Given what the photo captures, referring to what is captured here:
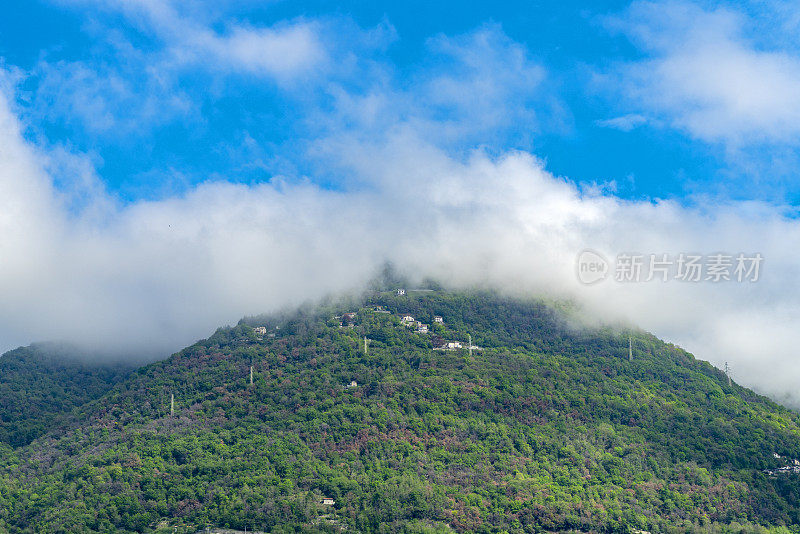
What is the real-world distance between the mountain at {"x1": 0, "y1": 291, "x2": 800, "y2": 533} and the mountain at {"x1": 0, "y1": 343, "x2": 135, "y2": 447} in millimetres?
4882

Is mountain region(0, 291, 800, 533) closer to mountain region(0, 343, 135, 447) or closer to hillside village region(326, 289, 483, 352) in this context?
hillside village region(326, 289, 483, 352)

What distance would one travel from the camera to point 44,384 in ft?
390

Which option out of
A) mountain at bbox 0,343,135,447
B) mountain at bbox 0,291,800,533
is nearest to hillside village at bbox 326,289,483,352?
mountain at bbox 0,291,800,533

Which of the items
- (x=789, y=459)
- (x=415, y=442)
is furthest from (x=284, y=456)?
(x=789, y=459)

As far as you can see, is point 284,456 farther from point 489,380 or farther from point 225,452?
point 489,380

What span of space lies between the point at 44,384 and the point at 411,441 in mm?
46275

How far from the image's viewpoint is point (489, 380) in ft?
351

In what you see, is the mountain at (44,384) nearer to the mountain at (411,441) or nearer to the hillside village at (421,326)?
the mountain at (411,441)

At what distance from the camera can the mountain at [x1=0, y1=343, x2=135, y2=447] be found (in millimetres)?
109125

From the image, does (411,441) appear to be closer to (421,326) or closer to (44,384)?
(421,326)

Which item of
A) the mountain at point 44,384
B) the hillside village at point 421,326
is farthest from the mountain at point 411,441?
the mountain at point 44,384

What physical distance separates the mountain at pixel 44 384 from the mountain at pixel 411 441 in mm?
4882

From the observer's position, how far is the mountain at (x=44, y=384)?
10912 cm

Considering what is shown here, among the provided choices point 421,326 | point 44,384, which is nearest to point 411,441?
point 421,326
